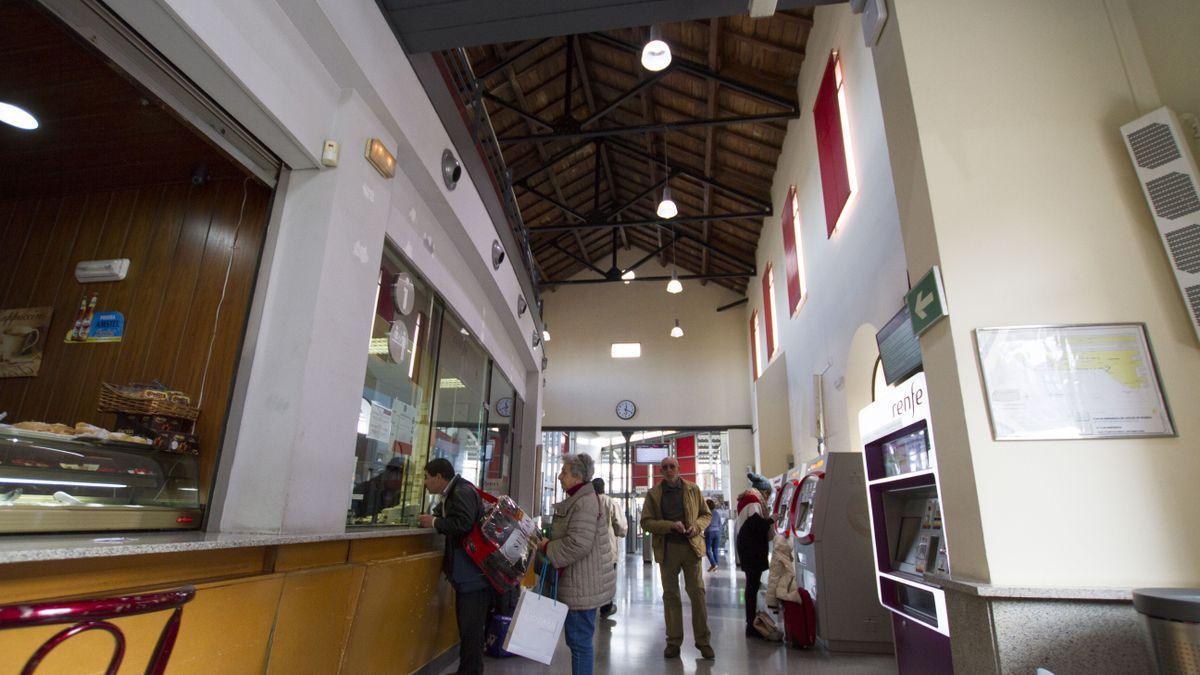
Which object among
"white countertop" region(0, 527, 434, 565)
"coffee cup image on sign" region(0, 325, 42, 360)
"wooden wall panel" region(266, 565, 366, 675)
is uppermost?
"coffee cup image on sign" region(0, 325, 42, 360)

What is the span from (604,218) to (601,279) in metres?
2.99

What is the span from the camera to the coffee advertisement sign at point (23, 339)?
3350 millimetres

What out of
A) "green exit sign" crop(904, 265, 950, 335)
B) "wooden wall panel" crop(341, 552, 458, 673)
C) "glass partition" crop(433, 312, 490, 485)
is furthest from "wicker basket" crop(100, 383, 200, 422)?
"green exit sign" crop(904, 265, 950, 335)

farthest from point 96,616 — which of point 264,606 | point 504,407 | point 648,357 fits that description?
point 648,357

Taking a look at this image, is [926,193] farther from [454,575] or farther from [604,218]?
[604,218]

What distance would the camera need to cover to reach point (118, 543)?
1.64 metres

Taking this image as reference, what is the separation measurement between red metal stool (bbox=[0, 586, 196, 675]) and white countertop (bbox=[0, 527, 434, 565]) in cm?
34

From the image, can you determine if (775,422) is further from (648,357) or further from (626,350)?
(626,350)

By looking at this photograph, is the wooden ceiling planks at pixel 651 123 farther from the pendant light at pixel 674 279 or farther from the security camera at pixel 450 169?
the security camera at pixel 450 169

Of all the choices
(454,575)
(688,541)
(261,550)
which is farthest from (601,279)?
(261,550)

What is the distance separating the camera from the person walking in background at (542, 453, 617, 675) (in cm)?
312

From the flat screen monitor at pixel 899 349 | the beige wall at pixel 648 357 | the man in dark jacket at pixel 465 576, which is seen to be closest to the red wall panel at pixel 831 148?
the flat screen monitor at pixel 899 349

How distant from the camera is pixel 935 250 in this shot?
2510mm

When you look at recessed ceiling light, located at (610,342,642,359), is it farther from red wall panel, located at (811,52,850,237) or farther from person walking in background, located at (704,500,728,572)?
red wall panel, located at (811,52,850,237)
